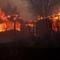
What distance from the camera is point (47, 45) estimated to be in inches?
233

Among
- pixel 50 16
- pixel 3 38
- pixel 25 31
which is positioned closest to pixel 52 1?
pixel 50 16

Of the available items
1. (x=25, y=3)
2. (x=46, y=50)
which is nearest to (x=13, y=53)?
(x=46, y=50)

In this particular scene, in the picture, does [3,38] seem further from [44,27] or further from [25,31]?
[44,27]

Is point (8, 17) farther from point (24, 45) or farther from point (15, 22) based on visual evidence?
point (24, 45)

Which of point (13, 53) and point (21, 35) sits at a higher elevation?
point (21, 35)

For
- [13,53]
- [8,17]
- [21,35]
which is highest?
[8,17]

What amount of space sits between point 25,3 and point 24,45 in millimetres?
836

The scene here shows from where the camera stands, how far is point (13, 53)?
233 inches

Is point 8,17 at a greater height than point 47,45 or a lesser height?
greater

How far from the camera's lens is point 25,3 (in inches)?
233

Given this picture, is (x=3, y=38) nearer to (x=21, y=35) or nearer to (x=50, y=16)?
(x=21, y=35)

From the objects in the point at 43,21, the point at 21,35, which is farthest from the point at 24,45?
the point at 43,21

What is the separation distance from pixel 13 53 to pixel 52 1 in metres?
1.30

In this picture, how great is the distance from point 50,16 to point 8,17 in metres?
0.83
